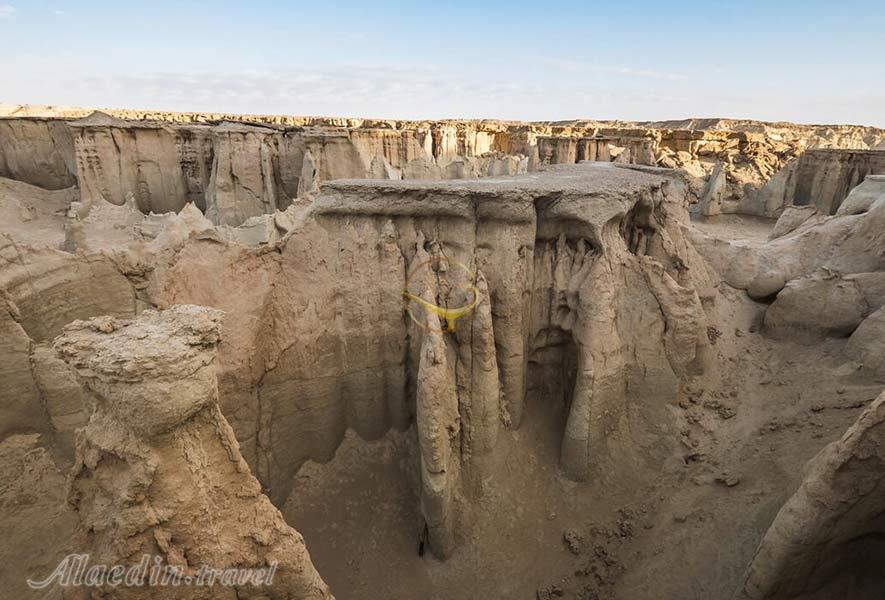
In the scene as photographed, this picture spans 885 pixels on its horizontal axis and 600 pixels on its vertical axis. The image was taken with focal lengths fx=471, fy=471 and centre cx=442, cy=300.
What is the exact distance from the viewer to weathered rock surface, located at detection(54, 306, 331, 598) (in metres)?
2.94

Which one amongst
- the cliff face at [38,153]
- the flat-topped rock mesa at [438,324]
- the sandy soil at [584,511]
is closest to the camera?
the flat-topped rock mesa at [438,324]

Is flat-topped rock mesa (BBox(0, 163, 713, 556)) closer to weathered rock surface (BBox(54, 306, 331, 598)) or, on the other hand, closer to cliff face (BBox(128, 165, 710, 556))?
cliff face (BBox(128, 165, 710, 556))

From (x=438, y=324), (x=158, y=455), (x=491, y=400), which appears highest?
(x=158, y=455)

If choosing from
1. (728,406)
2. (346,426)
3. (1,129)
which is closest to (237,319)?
(346,426)

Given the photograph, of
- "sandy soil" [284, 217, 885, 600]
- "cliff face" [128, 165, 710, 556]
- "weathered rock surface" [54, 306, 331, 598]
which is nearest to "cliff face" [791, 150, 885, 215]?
"sandy soil" [284, 217, 885, 600]

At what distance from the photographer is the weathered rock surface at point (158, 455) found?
2939 millimetres

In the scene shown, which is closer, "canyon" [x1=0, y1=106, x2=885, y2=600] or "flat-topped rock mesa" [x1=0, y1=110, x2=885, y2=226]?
"canyon" [x1=0, y1=106, x2=885, y2=600]

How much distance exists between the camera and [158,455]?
307 cm

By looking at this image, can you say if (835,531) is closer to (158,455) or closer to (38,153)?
(158,455)

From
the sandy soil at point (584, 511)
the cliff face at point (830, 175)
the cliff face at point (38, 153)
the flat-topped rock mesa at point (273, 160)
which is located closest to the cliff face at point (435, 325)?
the sandy soil at point (584, 511)

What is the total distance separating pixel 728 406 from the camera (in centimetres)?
746

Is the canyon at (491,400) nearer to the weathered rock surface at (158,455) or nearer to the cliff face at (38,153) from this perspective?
the weathered rock surface at (158,455)

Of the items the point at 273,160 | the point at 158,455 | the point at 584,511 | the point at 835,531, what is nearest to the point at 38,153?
the point at 273,160

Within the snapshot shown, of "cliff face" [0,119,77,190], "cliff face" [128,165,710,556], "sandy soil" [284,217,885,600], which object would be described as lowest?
"sandy soil" [284,217,885,600]
